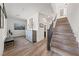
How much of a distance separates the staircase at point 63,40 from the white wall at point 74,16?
68mm

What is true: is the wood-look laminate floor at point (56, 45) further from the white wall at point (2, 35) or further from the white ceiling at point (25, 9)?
the white ceiling at point (25, 9)

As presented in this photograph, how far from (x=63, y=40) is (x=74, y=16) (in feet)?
1.56

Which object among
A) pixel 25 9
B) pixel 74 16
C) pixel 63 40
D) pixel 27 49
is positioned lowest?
pixel 27 49

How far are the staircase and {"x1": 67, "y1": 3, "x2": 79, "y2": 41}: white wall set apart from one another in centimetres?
7

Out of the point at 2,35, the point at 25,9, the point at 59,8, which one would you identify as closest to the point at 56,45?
the point at 59,8

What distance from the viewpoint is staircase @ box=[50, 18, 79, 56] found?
4.94ft

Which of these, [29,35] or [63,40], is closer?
[63,40]

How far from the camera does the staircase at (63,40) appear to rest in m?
1.50

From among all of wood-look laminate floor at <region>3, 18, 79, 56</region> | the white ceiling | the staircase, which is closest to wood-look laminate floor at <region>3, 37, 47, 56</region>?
wood-look laminate floor at <region>3, 18, 79, 56</region>

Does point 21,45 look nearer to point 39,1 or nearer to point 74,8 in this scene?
point 39,1

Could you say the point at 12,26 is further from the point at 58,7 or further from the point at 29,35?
the point at 58,7

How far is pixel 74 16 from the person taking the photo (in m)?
1.56

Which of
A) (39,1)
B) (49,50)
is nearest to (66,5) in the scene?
(39,1)

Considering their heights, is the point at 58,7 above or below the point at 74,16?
above
